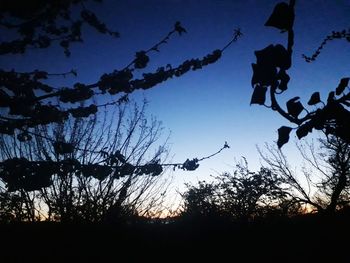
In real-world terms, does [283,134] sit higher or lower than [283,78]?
lower

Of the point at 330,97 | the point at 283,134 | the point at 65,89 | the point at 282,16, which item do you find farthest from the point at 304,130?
the point at 65,89

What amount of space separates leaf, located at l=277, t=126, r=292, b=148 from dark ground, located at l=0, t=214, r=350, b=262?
5915 millimetres

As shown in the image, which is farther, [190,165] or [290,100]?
[190,165]

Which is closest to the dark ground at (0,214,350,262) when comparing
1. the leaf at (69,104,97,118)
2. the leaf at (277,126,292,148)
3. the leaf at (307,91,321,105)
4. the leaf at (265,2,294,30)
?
the leaf at (69,104,97,118)

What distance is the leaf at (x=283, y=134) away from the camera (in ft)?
4.48

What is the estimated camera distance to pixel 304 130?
1.35 meters

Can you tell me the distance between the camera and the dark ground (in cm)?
640

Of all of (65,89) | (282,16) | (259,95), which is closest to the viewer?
(282,16)

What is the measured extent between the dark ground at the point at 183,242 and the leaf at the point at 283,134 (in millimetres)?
5915

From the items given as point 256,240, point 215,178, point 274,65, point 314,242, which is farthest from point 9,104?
point 215,178

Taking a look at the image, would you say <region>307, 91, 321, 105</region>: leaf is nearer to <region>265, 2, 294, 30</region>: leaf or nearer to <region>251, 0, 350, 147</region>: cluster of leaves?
<region>251, 0, 350, 147</region>: cluster of leaves

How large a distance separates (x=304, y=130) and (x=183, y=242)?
655 centimetres

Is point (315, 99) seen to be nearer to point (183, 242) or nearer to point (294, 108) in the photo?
point (294, 108)

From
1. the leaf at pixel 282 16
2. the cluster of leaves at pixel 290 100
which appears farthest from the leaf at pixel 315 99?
the leaf at pixel 282 16
